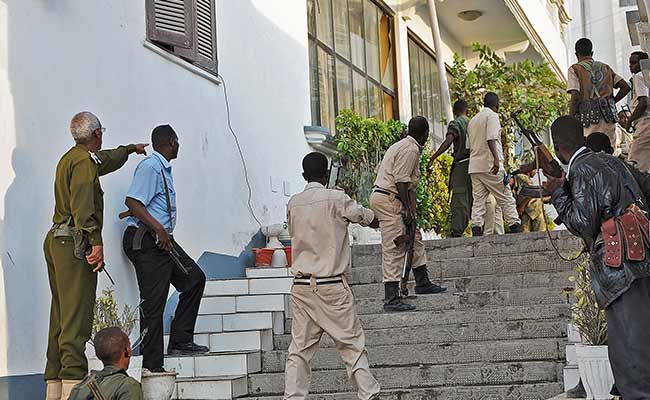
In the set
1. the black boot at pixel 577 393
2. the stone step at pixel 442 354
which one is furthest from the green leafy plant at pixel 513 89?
the black boot at pixel 577 393

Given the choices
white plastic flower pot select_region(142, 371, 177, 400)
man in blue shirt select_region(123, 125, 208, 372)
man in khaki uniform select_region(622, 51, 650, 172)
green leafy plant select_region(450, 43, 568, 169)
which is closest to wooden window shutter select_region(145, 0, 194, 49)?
man in blue shirt select_region(123, 125, 208, 372)

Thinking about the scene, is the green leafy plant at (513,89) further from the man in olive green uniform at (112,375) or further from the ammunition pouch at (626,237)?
the man in olive green uniform at (112,375)

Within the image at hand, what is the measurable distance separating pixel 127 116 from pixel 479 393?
3617 mm

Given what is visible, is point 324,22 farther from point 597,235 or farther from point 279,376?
point 597,235

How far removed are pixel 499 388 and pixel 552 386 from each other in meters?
0.38

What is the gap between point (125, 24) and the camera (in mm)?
9328

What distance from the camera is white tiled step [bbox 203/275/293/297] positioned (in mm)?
10125

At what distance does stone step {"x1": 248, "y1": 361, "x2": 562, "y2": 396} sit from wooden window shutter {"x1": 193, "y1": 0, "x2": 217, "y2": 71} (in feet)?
10.9

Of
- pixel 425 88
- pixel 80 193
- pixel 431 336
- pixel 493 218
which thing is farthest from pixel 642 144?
pixel 425 88

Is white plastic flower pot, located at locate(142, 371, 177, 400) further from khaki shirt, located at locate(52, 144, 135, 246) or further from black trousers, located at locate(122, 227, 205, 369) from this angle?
khaki shirt, located at locate(52, 144, 135, 246)

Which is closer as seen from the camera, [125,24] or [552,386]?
[552,386]

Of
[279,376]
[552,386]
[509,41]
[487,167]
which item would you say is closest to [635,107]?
[487,167]

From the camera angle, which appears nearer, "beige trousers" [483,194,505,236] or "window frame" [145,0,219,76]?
"window frame" [145,0,219,76]

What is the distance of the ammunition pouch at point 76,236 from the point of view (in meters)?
7.28
